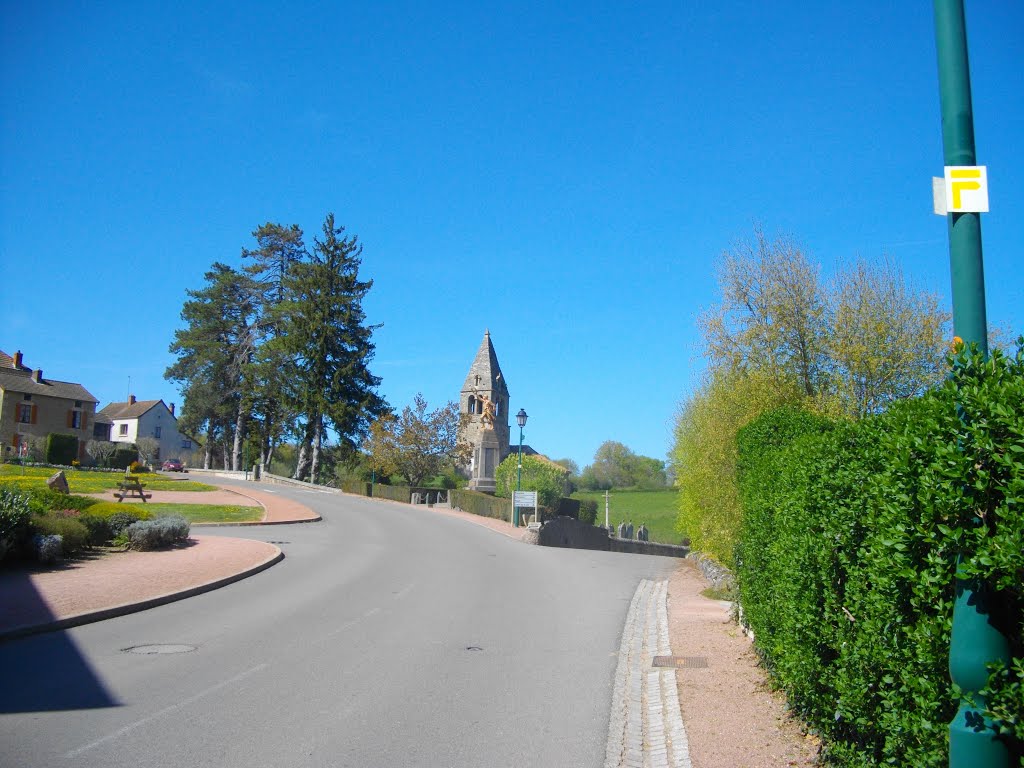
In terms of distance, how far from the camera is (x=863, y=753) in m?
4.66

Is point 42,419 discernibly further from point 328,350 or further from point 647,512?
point 647,512

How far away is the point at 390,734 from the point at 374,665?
8.31 ft

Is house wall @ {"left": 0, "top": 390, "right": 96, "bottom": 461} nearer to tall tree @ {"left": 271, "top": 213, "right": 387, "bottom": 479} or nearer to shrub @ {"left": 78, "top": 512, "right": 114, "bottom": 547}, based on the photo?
tall tree @ {"left": 271, "top": 213, "right": 387, "bottom": 479}

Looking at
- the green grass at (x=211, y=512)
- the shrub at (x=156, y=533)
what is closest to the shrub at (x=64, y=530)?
the shrub at (x=156, y=533)

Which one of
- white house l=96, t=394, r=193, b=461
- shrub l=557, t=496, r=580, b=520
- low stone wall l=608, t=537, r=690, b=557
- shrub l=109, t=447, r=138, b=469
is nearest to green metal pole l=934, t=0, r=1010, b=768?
low stone wall l=608, t=537, r=690, b=557

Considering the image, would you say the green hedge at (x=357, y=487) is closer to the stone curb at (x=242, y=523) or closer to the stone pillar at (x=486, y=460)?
the stone pillar at (x=486, y=460)

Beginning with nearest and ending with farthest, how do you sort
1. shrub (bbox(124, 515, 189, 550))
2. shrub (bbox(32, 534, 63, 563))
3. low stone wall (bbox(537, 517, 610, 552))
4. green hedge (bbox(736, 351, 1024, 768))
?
green hedge (bbox(736, 351, 1024, 768)), shrub (bbox(32, 534, 63, 563)), shrub (bbox(124, 515, 189, 550)), low stone wall (bbox(537, 517, 610, 552))

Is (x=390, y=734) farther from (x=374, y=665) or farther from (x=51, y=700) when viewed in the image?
(x=51, y=700)

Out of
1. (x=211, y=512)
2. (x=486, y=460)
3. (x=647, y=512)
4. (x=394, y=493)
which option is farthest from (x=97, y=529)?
(x=647, y=512)

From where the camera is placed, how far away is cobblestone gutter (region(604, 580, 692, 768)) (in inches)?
249

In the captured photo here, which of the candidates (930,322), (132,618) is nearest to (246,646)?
(132,618)

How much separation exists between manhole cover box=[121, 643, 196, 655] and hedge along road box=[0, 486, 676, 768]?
1.9 inches

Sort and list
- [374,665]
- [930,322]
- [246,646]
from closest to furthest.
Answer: [374,665], [246,646], [930,322]

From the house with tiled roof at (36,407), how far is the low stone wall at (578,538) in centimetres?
4582
